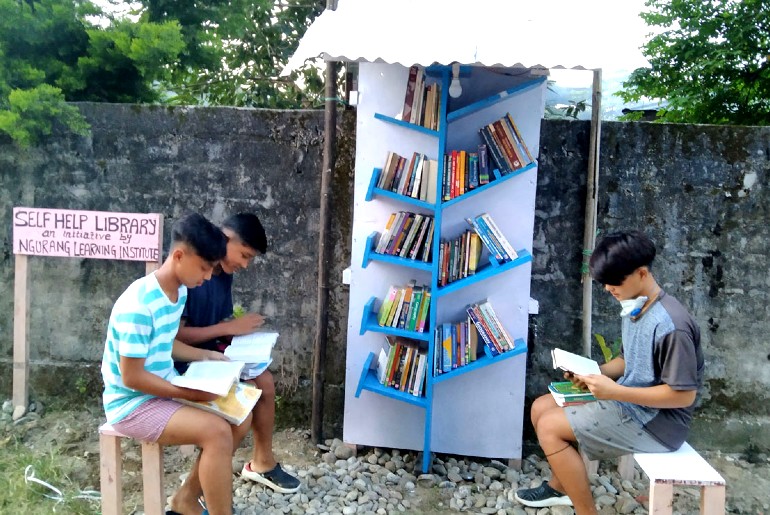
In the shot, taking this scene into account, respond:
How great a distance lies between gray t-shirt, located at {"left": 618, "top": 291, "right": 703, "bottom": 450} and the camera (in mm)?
2607

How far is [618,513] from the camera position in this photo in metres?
3.36

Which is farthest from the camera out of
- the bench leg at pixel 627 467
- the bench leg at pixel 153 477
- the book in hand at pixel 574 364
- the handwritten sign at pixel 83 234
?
the handwritten sign at pixel 83 234

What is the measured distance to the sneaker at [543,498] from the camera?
330cm

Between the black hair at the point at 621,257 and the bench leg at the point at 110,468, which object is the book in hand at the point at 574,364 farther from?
the bench leg at the point at 110,468

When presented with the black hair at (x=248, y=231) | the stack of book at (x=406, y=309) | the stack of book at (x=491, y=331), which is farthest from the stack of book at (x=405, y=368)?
the black hair at (x=248, y=231)

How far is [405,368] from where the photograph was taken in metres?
3.60

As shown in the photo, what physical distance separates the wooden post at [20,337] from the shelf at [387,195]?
7.13 feet

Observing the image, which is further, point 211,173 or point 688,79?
point 688,79

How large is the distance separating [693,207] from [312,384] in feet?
7.98

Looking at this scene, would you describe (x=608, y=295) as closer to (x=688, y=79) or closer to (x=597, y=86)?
(x=597, y=86)

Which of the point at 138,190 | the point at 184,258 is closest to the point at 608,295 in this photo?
the point at 184,258

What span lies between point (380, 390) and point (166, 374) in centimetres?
119

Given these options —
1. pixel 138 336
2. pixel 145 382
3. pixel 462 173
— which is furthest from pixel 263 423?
pixel 462 173

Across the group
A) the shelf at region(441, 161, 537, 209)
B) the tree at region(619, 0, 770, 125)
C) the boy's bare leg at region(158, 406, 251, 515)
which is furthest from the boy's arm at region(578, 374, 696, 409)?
the tree at region(619, 0, 770, 125)
